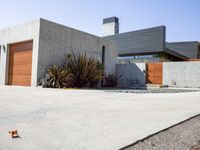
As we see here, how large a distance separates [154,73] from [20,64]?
35.6 feet

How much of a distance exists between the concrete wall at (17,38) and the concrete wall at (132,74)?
8.84m

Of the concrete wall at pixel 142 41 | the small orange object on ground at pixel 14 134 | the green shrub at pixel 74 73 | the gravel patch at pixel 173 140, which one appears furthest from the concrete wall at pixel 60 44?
the concrete wall at pixel 142 41

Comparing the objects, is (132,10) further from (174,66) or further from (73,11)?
(174,66)

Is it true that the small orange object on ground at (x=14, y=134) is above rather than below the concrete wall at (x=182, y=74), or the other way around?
below

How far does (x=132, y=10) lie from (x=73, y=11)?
14.1ft

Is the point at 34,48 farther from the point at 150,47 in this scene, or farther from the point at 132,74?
the point at 150,47

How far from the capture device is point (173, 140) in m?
2.33

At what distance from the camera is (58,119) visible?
3121 millimetres

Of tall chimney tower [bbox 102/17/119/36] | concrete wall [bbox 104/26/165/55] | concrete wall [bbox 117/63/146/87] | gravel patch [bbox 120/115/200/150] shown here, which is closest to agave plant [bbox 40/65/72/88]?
concrete wall [bbox 117/63/146/87]

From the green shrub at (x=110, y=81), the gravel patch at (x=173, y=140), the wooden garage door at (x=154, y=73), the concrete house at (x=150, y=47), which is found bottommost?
the gravel patch at (x=173, y=140)

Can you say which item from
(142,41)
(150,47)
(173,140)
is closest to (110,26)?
(142,41)

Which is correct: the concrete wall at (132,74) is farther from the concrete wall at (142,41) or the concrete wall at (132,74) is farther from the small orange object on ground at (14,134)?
the small orange object on ground at (14,134)

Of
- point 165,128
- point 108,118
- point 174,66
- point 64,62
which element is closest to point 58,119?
point 108,118

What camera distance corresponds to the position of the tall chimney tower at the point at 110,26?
45031 millimetres
